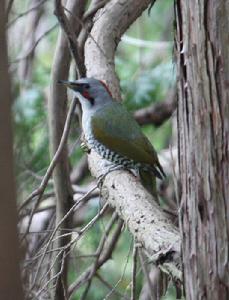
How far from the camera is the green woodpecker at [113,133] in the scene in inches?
159

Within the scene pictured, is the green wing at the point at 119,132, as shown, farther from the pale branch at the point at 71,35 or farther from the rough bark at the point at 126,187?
the pale branch at the point at 71,35

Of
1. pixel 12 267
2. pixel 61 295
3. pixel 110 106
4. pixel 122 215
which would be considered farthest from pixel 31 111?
pixel 12 267

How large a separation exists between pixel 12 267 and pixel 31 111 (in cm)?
418

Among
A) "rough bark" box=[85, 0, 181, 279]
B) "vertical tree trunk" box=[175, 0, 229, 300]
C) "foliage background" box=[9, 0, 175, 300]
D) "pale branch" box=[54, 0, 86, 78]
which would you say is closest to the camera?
"vertical tree trunk" box=[175, 0, 229, 300]

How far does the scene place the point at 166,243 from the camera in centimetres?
243

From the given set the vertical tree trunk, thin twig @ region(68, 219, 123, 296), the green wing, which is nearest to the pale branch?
the green wing

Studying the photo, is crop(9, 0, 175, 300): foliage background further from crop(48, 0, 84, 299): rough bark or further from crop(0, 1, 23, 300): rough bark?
crop(0, 1, 23, 300): rough bark

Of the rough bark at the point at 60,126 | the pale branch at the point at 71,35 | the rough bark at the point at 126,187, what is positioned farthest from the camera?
the rough bark at the point at 60,126

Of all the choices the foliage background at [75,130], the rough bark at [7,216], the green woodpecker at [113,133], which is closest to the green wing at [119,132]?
the green woodpecker at [113,133]

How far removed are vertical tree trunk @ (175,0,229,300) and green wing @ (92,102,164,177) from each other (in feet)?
6.45

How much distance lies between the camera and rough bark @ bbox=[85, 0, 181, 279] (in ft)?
7.97

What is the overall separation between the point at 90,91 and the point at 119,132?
34 cm

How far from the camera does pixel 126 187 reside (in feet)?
10.7

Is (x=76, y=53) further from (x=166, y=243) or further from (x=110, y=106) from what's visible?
(x=166, y=243)
